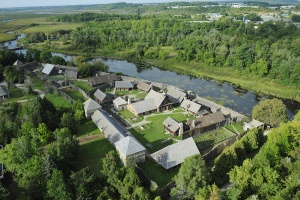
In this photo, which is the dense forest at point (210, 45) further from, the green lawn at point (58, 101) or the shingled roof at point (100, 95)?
the green lawn at point (58, 101)

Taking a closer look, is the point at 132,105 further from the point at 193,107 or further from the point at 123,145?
the point at 123,145

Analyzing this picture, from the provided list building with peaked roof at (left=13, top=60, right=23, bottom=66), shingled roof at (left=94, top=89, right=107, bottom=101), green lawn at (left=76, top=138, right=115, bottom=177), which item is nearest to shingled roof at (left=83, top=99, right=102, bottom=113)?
shingled roof at (left=94, top=89, right=107, bottom=101)

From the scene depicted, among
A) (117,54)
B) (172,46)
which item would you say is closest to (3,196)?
(117,54)

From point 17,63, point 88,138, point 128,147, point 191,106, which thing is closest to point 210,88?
point 191,106

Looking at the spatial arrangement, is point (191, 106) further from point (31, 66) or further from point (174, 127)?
point (31, 66)

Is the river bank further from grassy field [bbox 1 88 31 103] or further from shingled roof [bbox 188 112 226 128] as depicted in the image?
grassy field [bbox 1 88 31 103]

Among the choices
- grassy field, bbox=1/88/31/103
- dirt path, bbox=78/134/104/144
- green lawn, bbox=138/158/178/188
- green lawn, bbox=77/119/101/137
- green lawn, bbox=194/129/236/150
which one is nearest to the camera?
green lawn, bbox=138/158/178/188

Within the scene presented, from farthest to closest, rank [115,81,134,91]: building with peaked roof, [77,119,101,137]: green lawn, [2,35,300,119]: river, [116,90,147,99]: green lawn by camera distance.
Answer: [115,81,134,91]: building with peaked roof < [116,90,147,99]: green lawn < [2,35,300,119]: river < [77,119,101,137]: green lawn
